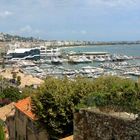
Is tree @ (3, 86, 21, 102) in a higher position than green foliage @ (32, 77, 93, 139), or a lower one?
lower

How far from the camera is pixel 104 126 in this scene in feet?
40.4

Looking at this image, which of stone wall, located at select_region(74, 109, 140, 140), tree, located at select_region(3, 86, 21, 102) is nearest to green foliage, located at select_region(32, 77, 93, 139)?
stone wall, located at select_region(74, 109, 140, 140)

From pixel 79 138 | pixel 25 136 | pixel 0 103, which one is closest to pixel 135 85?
pixel 79 138

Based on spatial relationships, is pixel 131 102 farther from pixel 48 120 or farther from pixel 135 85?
pixel 48 120

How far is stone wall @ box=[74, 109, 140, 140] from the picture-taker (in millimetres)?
11203

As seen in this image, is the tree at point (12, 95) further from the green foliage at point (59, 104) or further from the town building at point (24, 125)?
the green foliage at point (59, 104)

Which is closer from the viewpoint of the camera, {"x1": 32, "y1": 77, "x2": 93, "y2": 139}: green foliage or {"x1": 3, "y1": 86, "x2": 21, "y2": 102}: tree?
{"x1": 32, "y1": 77, "x2": 93, "y2": 139}: green foliage

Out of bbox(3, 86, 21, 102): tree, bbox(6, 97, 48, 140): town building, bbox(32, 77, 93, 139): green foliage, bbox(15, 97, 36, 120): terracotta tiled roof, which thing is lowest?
bbox(3, 86, 21, 102): tree

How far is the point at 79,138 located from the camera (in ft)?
44.8

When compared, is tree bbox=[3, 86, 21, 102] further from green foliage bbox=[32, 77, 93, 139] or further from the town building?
green foliage bbox=[32, 77, 93, 139]

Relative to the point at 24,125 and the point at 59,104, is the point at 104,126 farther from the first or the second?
the point at 24,125

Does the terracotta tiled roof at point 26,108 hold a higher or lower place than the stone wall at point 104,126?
lower

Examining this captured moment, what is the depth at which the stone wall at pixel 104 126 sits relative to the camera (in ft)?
36.8

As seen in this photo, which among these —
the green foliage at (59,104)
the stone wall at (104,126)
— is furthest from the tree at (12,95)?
the stone wall at (104,126)
